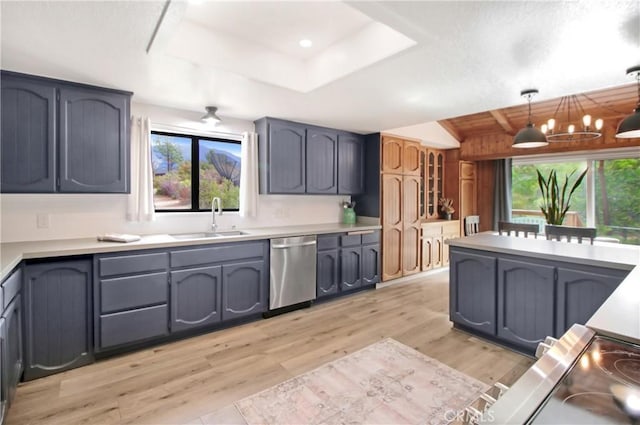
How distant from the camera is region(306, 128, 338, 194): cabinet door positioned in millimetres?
4047

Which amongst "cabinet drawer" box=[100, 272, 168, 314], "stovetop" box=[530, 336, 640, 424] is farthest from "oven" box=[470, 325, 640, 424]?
"cabinet drawer" box=[100, 272, 168, 314]

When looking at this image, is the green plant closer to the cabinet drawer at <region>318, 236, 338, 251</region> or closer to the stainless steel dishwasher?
the cabinet drawer at <region>318, 236, 338, 251</region>

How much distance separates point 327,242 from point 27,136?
2891 millimetres

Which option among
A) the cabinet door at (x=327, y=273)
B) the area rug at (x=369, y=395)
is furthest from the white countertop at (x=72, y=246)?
the area rug at (x=369, y=395)

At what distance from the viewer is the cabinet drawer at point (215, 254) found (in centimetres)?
283

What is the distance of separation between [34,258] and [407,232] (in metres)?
4.30

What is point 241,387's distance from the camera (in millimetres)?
2195

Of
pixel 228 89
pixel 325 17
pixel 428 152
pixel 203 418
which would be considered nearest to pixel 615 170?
pixel 428 152

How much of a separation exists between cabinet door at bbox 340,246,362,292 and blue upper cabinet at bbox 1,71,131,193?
8.28ft

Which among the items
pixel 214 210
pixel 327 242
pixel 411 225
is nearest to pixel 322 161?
pixel 327 242

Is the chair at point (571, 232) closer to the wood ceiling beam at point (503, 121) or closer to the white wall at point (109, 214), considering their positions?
the wood ceiling beam at point (503, 121)

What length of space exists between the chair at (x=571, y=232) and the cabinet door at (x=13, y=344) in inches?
173

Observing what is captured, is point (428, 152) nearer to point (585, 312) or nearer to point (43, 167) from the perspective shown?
point (585, 312)

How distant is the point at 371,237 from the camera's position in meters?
4.38
